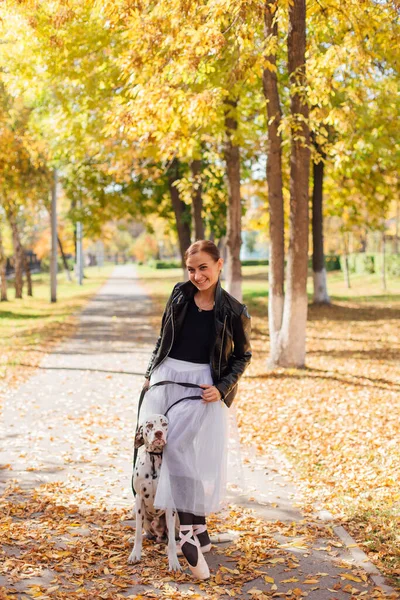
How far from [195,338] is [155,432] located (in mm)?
686

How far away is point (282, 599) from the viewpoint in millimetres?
4523

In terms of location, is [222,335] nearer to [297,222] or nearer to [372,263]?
[297,222]

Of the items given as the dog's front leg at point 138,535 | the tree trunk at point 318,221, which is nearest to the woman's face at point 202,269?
the dog's front leg at point 138,535

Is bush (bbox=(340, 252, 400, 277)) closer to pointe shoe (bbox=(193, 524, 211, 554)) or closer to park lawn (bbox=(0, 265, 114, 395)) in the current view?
park lawn (bbox=(0, 265, 114, 395))

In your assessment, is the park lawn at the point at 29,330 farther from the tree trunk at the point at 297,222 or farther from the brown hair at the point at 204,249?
the brown hair at the point at 204,249

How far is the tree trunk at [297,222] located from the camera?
38.9 ft

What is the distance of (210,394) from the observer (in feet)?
16.0

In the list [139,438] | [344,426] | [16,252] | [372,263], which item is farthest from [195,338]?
[372,263]

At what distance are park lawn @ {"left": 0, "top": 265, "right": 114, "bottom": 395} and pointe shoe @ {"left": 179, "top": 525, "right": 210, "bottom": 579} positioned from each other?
26.0 feet

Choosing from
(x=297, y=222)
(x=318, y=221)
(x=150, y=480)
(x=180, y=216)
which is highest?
(x=180, y=216)

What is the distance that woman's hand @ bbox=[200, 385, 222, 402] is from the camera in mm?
4875

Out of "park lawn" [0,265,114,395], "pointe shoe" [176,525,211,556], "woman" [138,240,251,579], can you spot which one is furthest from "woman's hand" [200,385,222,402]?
"park lawn" [0,265,114,395]

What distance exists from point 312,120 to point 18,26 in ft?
15.4

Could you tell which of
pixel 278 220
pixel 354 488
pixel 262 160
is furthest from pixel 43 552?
pixel 262 160
